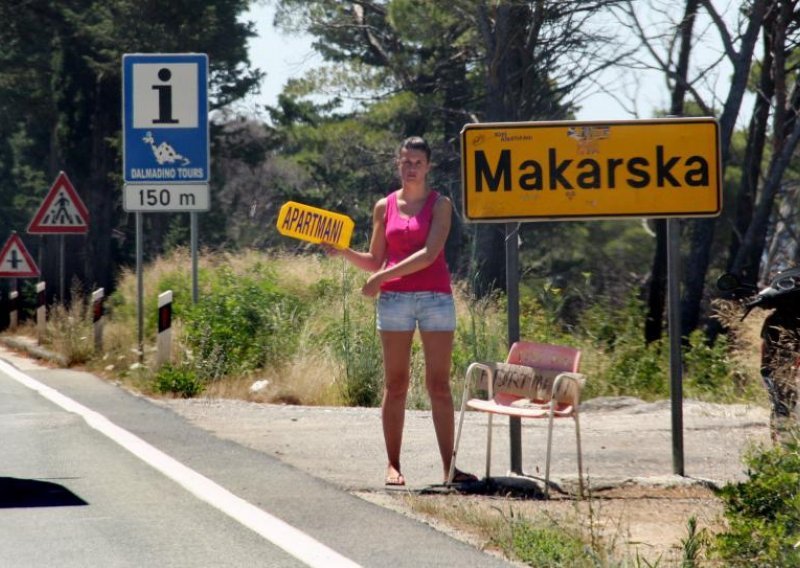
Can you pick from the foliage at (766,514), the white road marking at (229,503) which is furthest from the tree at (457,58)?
the foliage at (766,514)

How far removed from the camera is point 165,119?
17047mm

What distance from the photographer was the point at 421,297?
8625mm

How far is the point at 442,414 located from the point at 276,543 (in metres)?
2.17

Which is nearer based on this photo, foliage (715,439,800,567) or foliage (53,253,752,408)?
foliage (715,439,800,567)

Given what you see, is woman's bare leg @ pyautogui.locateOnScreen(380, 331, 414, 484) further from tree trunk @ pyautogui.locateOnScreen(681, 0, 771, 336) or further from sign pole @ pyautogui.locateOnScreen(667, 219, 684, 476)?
tree trunk @ pyautogui.locateOnScreen(681, 0, 771, 336)

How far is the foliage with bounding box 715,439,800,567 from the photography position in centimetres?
579

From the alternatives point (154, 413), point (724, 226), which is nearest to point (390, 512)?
point (154, 413)

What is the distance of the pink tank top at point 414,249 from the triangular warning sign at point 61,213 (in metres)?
15.2

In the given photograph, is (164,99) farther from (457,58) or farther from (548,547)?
(457,58)

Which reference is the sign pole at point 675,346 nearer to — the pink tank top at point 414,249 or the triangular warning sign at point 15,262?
the pink tank top at point 414,249

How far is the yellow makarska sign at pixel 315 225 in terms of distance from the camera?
858 cm

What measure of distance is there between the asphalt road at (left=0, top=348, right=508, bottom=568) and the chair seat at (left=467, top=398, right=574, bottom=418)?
→ 0.90 m

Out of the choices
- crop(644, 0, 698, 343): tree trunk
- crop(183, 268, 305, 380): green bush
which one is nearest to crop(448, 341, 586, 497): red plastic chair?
crop(183, 268, 305, 380): green bush

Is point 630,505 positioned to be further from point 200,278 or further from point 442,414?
point 200,278
